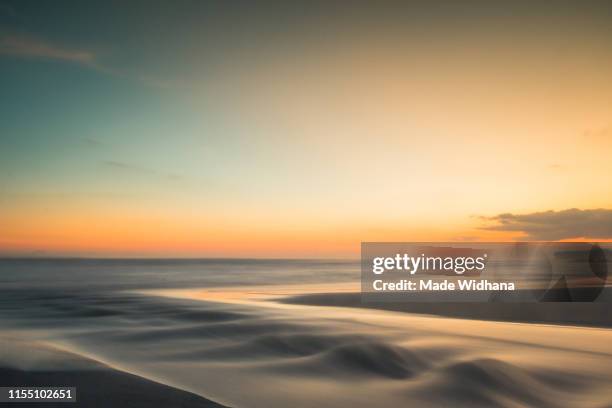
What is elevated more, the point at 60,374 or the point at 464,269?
the point at 464,269

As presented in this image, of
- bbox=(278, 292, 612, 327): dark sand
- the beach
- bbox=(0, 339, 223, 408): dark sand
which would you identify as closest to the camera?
bbox=(0, 339, 223, 408): dark sand

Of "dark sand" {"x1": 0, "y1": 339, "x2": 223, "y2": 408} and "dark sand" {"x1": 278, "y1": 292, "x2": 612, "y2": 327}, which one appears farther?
"dark sand" {"x1": 278, "y1": 292, "x2": 612, "y2": 327}

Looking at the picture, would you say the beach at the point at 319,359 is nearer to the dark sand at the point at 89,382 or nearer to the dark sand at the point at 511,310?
the dark sand at the point at 89,382

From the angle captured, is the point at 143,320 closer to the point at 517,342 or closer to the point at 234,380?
the point at 234,380

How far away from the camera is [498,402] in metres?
3.74

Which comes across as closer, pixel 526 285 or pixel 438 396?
pixel 438 396

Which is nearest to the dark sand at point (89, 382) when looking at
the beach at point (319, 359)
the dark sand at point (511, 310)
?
the beach at point (319, 359)

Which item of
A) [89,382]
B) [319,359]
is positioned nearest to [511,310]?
[319,359]

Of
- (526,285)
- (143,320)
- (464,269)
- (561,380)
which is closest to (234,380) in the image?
(561,380)

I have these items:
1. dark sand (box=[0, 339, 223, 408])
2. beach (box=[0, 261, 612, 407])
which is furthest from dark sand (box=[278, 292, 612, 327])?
dark sand (box=[0, 339, 223, 408])

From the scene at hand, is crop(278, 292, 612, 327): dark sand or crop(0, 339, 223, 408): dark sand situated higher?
crop(278, 292, 612, 327): dark sand

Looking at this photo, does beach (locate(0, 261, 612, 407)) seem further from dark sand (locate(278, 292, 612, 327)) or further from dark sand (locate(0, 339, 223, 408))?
dark sand (locate(278, 292, 612, 327))

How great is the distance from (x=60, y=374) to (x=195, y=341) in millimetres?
2174

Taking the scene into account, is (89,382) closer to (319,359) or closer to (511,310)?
(319,359)
